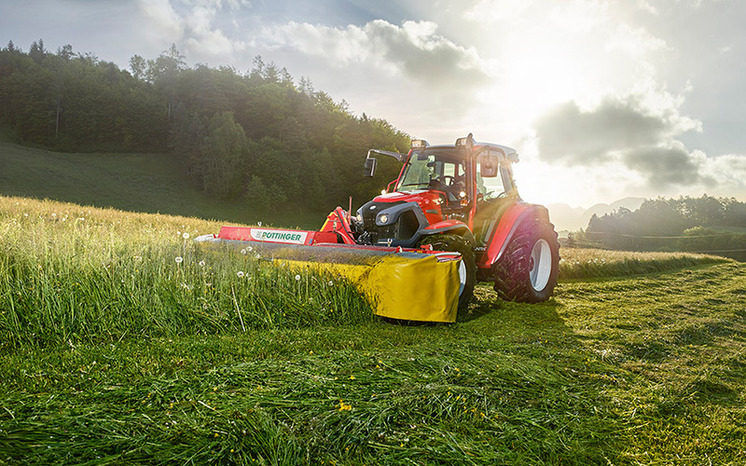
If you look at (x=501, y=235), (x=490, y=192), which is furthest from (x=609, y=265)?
(x=501, y=235)

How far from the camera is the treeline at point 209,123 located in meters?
Answer: 40.0

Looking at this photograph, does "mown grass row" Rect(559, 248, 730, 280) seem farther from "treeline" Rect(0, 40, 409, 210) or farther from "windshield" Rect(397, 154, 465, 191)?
"treeline" Rect(0, 40, 409, 210)

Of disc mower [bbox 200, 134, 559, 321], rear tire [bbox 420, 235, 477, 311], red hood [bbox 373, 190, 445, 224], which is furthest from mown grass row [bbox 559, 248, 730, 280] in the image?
rear tire [bbox 420, 235, 477, 311]

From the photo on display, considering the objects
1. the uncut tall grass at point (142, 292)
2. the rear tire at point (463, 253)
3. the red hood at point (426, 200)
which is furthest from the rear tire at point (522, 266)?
the uncut tall grass at point (142, 292)

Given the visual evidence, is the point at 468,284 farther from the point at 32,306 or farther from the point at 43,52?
the point at 43,52

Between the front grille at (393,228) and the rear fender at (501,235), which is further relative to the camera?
the rear fender at (501,235)

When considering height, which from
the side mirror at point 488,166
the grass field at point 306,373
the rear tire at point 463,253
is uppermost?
the side mirror at point 488,166

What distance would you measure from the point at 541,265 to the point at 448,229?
274cm

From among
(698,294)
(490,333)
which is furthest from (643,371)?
(698,294)

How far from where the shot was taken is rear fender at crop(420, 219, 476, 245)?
220 inches

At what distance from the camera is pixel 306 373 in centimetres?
298

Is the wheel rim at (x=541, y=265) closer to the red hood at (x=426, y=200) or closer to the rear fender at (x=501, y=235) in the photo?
the rear fender at (x=501, y=235)

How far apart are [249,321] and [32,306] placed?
194 cm

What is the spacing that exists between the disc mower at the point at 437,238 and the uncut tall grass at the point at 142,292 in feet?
1.44
